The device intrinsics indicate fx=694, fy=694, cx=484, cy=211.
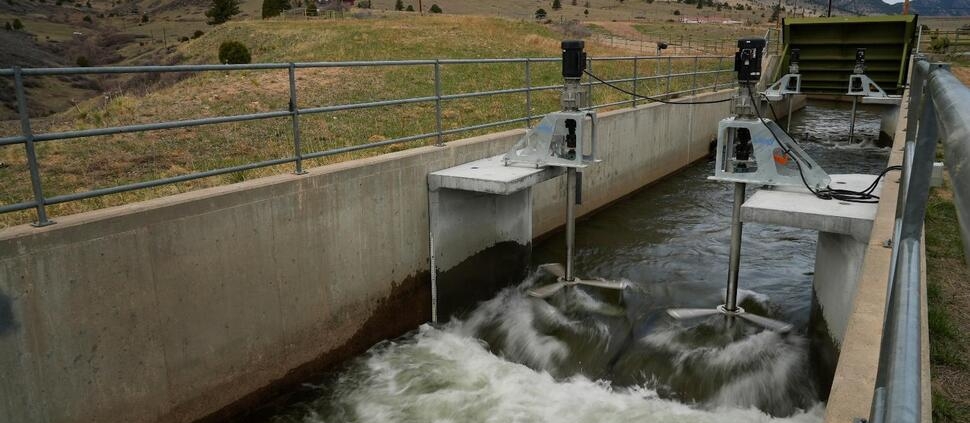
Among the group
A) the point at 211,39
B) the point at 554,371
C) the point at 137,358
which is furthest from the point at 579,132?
the point at 211,39

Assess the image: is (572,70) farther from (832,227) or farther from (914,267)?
(914,267)

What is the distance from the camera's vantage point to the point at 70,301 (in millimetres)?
4445

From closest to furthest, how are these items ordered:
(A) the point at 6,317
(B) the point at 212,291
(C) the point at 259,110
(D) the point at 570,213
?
(A) the point at 6,317 < (B) the point at 212,291 < (D) the point at 570,213 < (C) the point at 259,110

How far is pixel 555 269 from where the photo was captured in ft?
29.8

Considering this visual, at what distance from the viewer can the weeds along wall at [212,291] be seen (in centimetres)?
434

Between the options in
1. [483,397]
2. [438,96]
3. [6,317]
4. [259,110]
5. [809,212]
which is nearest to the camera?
[6,317]

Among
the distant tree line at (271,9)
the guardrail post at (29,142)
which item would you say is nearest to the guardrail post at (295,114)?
the guardrail post at (29,142)

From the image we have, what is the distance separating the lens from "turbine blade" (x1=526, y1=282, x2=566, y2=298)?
8.24 metres

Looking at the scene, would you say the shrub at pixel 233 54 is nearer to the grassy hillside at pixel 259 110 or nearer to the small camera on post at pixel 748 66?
the grassy hillside at pixel 259 110

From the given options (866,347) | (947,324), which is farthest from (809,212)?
(866,347)

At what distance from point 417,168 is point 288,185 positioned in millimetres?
1744

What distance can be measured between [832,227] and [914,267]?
476 centimetres

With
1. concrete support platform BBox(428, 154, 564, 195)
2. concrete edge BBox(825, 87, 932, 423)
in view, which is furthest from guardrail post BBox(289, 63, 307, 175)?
concrete edge BBox(825, 87, 932, 423)

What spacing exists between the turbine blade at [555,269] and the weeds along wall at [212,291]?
76.1 inches
